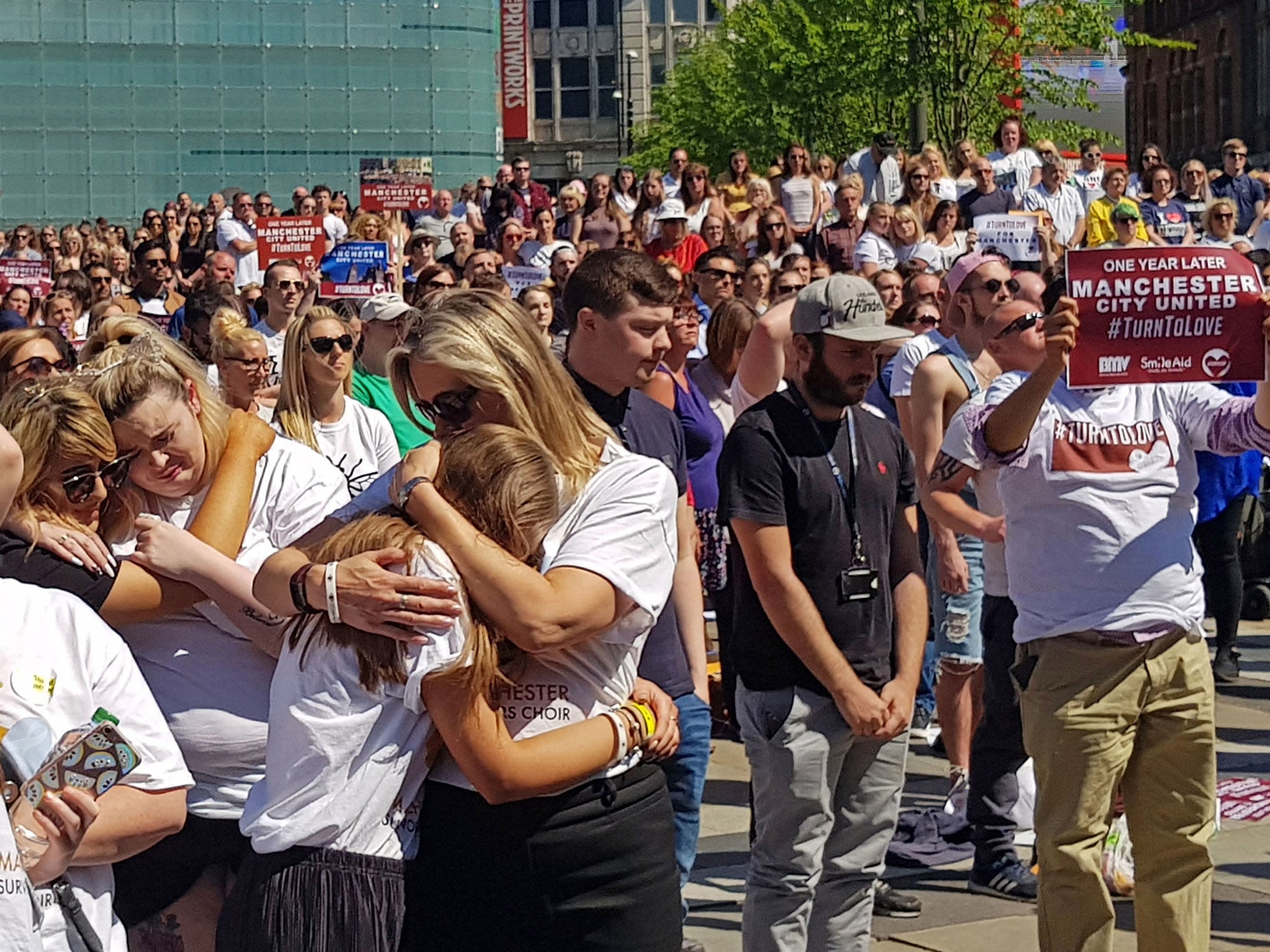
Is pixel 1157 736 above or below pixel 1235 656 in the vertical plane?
above

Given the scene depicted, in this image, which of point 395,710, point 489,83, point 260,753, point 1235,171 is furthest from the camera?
point 489,83

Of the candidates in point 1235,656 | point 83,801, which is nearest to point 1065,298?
point 83,801

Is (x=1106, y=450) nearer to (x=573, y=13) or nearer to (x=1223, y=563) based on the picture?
(x=1223, y=563)

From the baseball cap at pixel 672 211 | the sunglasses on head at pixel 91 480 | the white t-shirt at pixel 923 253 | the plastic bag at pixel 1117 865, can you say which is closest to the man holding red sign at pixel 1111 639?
the plastic bag at pixel 1117 865

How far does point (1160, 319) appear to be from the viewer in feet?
16.9

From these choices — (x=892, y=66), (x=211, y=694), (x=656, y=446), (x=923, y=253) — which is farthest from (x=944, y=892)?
(x=892, y=66)

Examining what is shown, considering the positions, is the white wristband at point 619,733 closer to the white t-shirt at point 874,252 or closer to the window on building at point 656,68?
the white t-shirt at point 874,252

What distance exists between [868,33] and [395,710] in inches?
1337

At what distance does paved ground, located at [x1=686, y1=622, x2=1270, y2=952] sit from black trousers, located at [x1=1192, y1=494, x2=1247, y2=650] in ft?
4.56

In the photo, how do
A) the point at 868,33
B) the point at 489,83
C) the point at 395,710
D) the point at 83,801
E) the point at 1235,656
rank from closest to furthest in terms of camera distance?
1. the point at 83,801
2. the point at 395,710
3. the point at 1235,656
4. the point at 868,33
5. the point at 489,83

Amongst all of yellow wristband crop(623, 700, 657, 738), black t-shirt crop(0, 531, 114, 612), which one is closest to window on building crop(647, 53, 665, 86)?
black t-shirt crop(0, 531, 114, 612)

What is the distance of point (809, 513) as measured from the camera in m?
5.14

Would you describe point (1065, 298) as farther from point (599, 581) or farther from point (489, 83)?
point (489, 83)

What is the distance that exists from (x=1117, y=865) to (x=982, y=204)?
40.8 ft
